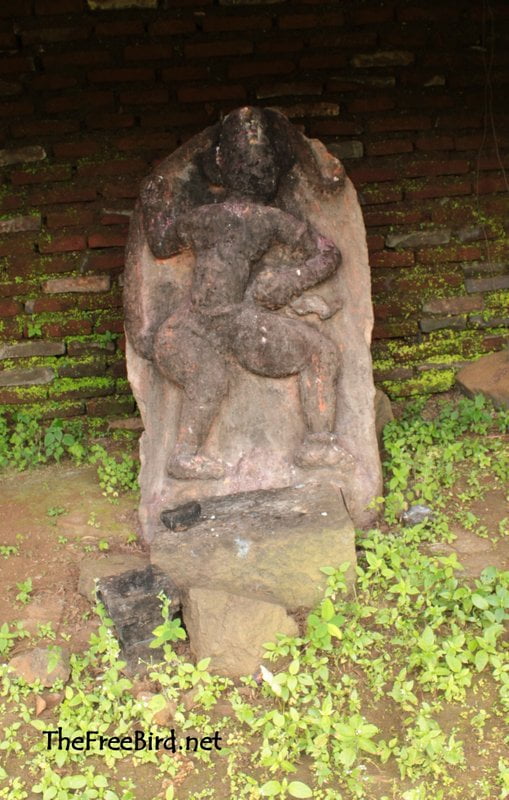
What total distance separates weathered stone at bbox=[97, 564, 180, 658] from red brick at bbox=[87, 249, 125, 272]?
1.89 metres

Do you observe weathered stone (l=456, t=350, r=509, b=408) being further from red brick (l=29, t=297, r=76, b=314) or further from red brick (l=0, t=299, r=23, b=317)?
red brick (l=0, t=299, r=23, b=317)

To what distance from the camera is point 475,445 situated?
4.34 m

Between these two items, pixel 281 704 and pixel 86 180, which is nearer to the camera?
pixel 281 704

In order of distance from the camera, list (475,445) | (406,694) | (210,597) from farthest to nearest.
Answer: (475,445)
(210,597)
(406,694)

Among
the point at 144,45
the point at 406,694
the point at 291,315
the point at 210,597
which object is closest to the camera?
the point at 406,694

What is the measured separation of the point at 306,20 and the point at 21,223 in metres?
1.63

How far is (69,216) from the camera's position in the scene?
4828mm

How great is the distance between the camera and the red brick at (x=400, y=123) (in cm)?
484

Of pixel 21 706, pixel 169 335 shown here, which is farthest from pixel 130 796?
pixel 169 335

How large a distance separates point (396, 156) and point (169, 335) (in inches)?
68.8

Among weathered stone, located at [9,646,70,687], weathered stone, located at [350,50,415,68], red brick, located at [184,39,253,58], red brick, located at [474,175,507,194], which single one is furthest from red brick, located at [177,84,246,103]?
weathered stone, located at [9,646,70,687]

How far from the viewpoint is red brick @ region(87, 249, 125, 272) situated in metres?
4.86

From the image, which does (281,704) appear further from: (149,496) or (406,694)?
(149,496)

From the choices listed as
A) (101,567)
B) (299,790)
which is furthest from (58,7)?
(299,790)
